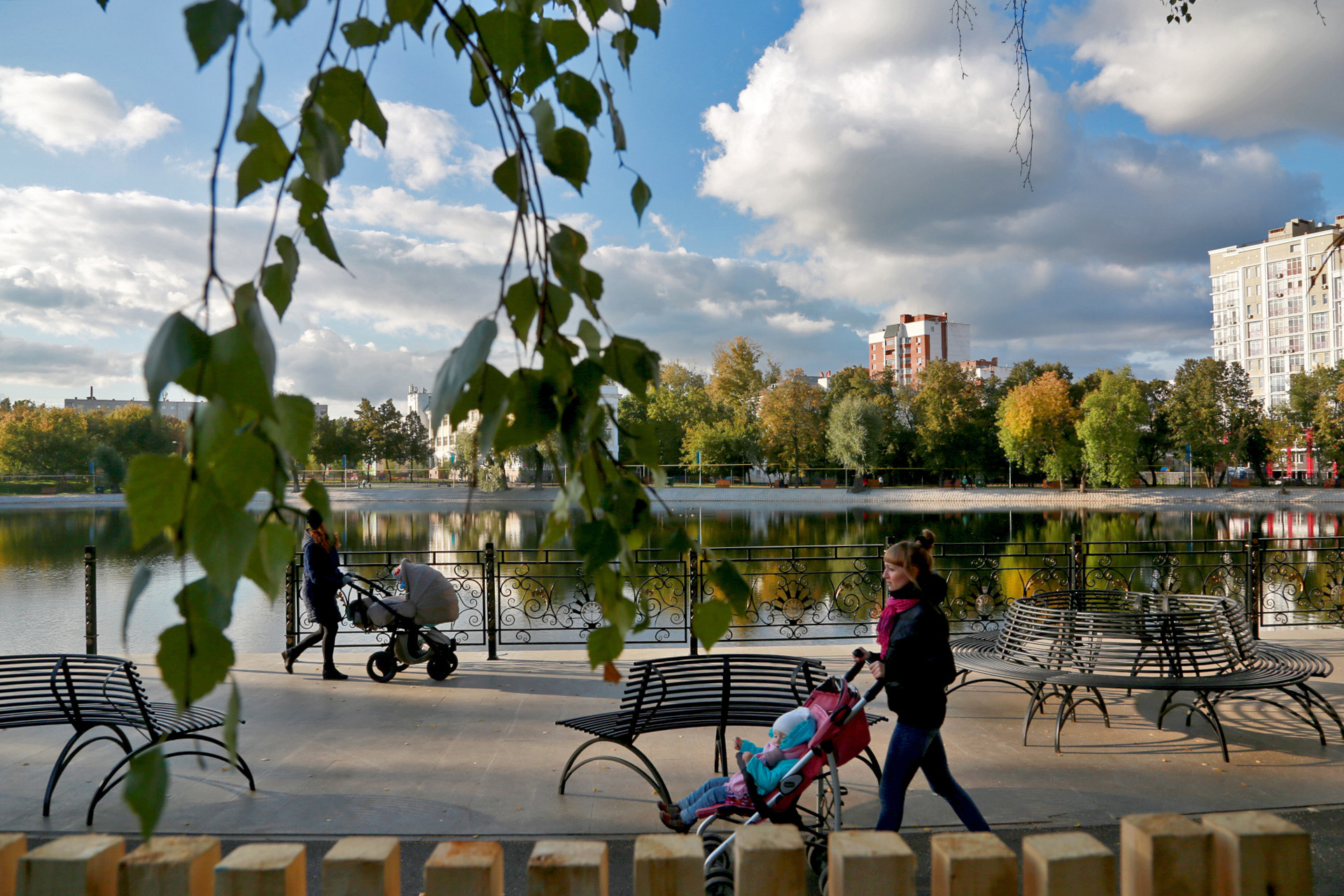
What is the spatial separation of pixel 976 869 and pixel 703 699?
11.2ft

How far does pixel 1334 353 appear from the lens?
85562 millimetres

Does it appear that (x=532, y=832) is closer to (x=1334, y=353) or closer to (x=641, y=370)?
(x=641, y=370)

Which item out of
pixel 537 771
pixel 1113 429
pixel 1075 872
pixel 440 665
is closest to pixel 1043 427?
pixel 1113 429

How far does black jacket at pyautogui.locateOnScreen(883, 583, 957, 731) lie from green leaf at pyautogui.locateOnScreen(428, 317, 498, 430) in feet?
10.5

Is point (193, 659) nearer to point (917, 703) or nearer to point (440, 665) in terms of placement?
point (917, 703)

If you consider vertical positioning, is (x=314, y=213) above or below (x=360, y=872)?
above

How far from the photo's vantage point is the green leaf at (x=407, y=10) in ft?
3.81

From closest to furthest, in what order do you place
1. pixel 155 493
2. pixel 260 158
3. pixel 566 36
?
pixel 155 493, pixel 260 158, pixel 566 36

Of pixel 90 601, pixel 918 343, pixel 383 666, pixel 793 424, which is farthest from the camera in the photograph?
pixel 918 343

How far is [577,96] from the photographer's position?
3.86ft

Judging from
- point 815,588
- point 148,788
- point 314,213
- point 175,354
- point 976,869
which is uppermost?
point 314,213

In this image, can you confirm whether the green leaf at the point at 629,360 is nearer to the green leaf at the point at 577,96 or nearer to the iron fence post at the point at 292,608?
the green leaf at the point at 577,96

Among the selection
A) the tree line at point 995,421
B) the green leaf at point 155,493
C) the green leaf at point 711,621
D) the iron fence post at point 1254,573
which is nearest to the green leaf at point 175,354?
the green leaf at point 155,493

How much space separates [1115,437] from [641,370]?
185ft
